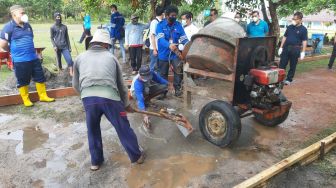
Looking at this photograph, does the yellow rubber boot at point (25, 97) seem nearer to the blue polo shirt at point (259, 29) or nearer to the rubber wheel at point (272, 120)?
the rubber wheel at point (272, 120)


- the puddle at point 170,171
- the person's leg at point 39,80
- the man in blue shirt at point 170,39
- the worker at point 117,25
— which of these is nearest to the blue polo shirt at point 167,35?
the man in blue shirt at point 170,39

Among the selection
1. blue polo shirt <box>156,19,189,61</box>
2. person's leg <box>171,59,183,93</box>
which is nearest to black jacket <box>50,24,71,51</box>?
blue polo shirt <box>156,19,189,61</box>

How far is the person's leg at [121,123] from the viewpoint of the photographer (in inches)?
152

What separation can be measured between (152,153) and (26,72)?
344 centimetres

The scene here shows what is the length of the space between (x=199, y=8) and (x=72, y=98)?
7965mm

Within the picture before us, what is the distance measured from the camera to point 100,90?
3.77 metres

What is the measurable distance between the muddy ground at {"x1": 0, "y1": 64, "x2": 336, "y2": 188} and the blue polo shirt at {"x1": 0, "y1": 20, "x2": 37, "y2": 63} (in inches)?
42.8

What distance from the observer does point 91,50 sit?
3.89 metres

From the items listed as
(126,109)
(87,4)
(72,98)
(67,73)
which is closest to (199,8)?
(87,4)

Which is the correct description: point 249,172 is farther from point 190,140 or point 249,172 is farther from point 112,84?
point 112,84

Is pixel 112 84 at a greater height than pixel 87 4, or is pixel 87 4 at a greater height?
pixel 87 4

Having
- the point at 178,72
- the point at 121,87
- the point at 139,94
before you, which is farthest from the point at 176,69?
the point at 121,87

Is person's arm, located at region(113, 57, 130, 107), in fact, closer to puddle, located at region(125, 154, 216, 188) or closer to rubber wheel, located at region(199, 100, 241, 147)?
puddle, located at region(125, 154, 216, 188)

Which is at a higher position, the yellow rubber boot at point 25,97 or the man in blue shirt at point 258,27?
the man in blue shirt at point 258,27
